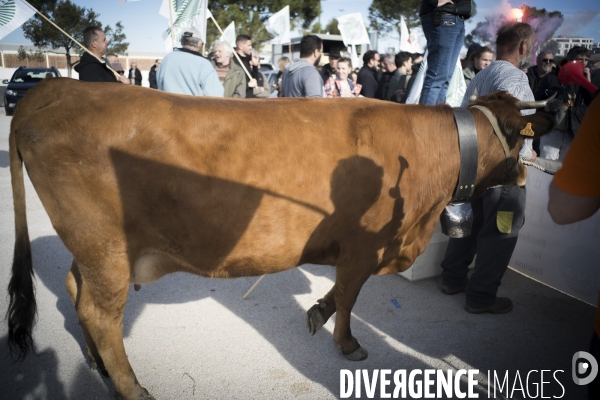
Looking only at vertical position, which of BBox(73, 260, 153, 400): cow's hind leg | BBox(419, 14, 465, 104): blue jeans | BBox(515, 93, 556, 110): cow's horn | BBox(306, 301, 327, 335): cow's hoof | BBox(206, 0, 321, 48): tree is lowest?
BBox(306, 301, 327, 335): cow's hoof

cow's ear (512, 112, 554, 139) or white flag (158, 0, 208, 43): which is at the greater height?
white flag (158, 0, 208, 43)

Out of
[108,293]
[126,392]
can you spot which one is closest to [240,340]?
[126,392]

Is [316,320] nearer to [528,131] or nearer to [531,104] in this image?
[528,131]

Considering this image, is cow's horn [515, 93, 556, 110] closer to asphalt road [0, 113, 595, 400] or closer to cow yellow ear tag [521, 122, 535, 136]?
cow yellow ear tag [521, 122, 535, 136]

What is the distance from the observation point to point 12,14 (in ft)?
15.9

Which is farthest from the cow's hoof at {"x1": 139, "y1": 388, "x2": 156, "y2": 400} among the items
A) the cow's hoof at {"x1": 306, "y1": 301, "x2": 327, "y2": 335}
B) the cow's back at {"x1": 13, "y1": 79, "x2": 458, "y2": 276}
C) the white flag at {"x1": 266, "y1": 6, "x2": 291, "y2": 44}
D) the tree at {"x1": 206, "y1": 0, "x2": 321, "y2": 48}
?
the tree at {"x1": 206, "y1": 0, "x2": 321, "y2": 48}

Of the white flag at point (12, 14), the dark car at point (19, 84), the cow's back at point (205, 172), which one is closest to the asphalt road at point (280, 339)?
the cow's back at point (205, 172)

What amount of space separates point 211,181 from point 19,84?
58.3 feet

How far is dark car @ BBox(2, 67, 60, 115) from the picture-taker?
15.5 metres

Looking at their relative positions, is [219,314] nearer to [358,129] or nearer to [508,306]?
[358,129]

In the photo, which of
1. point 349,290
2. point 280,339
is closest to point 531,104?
point 349,290

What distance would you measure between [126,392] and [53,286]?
179 centimetres

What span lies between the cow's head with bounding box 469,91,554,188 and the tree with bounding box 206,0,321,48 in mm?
28343

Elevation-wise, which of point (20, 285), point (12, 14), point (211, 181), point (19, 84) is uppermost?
point (12, 14)
